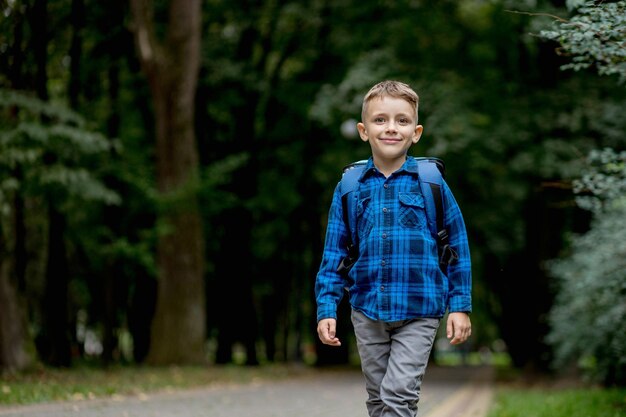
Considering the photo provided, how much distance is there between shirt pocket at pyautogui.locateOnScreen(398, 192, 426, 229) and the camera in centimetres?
403

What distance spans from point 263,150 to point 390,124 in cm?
2033

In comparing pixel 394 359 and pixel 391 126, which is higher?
pixel 391 126

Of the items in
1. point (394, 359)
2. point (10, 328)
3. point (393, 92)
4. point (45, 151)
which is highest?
point (45, 151)

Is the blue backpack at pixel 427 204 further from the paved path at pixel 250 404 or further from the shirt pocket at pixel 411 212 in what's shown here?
the paved path at pixel 250 404

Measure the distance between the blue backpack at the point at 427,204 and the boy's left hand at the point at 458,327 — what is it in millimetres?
251

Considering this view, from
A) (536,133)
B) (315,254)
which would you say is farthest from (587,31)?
→ (315,254)

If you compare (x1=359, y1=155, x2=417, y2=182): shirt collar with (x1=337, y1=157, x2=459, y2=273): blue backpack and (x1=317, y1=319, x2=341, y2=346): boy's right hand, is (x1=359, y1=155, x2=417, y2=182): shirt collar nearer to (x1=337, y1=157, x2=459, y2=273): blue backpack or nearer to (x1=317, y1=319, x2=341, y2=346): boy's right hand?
(x1=337, y1=157, x2=459, y2=273): blue backpack

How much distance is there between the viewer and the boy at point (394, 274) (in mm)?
3980

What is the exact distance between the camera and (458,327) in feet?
13.0

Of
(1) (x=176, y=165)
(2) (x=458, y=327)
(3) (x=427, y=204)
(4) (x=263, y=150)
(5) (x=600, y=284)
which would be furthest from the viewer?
(4) (x=263, y=150)

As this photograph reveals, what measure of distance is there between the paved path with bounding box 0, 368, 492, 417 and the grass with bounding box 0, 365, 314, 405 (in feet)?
1.14

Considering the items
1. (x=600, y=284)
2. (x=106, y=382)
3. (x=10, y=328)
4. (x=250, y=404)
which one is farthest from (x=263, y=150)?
(x=600, y=284)

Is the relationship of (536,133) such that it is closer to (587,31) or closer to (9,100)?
(9,100)

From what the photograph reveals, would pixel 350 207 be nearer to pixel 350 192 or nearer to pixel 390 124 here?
pixel 350 192
